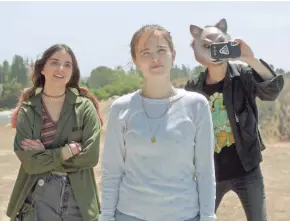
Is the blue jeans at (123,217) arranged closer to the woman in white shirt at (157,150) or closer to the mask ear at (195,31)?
the woman in white shirt at (157,150)

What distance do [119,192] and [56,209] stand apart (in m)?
0.99

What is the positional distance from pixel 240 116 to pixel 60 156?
1.20 m

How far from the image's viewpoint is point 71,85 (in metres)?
3.75

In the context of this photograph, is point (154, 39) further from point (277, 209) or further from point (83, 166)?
point (277, 209)

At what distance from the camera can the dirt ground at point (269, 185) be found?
620 centimetres

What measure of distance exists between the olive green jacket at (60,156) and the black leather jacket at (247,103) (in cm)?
84

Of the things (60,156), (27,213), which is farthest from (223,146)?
(27,213)

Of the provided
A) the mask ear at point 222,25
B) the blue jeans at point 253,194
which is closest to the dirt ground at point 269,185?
the blue jeans at point 253,194

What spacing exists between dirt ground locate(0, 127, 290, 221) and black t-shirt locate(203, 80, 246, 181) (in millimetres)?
2652

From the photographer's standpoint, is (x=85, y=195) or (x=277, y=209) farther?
(x=277, y=209)

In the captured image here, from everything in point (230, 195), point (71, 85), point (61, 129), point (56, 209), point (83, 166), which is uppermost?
point (71, 85)

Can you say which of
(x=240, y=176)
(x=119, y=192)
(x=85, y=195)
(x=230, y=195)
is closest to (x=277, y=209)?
(x=230, y=195)

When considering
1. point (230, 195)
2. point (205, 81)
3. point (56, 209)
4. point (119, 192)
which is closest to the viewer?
point (119, 192)

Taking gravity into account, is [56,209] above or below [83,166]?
below
